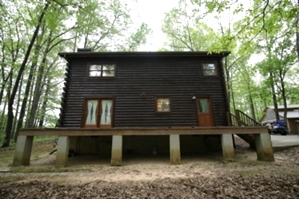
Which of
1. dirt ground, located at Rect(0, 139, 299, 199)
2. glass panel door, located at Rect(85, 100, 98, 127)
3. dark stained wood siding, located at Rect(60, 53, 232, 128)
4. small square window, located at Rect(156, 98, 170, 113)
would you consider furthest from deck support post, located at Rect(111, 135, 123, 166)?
small square window, located at Rect(156, 98, 170, 113)

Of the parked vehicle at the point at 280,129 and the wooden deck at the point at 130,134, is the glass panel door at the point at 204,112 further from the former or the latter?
the parked vehicle at the point at 280,129

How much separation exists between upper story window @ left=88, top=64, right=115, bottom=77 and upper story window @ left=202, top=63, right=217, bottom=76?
630cm

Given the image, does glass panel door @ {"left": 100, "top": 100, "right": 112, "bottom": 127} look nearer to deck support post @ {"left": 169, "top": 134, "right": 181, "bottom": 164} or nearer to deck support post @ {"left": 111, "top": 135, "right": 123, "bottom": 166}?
deck support post @ {"left": 111, "top": 135, "right": 123, "bottom": 166}

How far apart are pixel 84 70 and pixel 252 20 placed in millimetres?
9731

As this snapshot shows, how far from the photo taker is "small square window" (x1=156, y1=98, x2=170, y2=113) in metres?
10.4

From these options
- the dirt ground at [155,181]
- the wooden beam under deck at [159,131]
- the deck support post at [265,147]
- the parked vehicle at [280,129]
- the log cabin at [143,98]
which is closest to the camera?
the dirt ground at [155,181]

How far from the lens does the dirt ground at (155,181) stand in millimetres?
4383

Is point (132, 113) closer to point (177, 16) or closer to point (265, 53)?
point (177, 16)

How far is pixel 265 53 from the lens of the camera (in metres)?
19.5

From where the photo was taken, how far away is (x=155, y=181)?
5.43 metres

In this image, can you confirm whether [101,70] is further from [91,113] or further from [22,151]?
[22,151]

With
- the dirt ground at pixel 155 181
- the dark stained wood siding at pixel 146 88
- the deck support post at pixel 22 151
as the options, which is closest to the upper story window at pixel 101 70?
the dark stained wood siding at pixel 146 88

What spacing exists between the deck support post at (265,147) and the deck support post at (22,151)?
449 inches

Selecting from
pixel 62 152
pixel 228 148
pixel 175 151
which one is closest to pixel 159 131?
pixel 175 151
